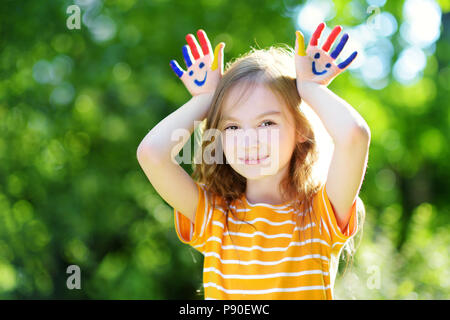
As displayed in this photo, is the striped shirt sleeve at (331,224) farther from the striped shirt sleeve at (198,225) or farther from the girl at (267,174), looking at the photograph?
the striped shirt sleeve at (198,225)

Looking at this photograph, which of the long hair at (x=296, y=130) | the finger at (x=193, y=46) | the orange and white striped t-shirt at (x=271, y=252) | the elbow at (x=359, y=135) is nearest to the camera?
the elbow at (x=359, y=135)

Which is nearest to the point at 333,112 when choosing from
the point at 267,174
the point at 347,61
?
the point at 347,61

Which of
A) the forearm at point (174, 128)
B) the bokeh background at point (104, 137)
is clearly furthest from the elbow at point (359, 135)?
the bokeh background at point (104, 137)

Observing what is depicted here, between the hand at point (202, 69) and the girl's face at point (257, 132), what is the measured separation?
0.41 feet

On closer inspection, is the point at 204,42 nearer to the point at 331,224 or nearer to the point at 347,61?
the point at 347,61

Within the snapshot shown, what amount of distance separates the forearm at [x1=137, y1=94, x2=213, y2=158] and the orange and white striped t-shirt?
239 millimetres

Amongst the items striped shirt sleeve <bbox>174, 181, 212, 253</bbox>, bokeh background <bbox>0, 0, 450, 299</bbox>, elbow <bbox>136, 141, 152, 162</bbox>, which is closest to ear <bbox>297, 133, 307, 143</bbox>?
striped shirt sleeve <bbox>174, 181, 212, 253</bbox>

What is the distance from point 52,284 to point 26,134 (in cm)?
145

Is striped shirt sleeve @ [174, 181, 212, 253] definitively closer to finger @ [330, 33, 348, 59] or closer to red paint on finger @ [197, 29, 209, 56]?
red paint on finger @ [197, 29, 209, 56]

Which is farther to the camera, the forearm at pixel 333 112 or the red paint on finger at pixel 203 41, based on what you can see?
the red paint on finger at pixel 203 41

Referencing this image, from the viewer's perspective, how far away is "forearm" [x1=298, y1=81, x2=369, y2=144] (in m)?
1.43

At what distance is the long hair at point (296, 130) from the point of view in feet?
5.39

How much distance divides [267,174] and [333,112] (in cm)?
31
